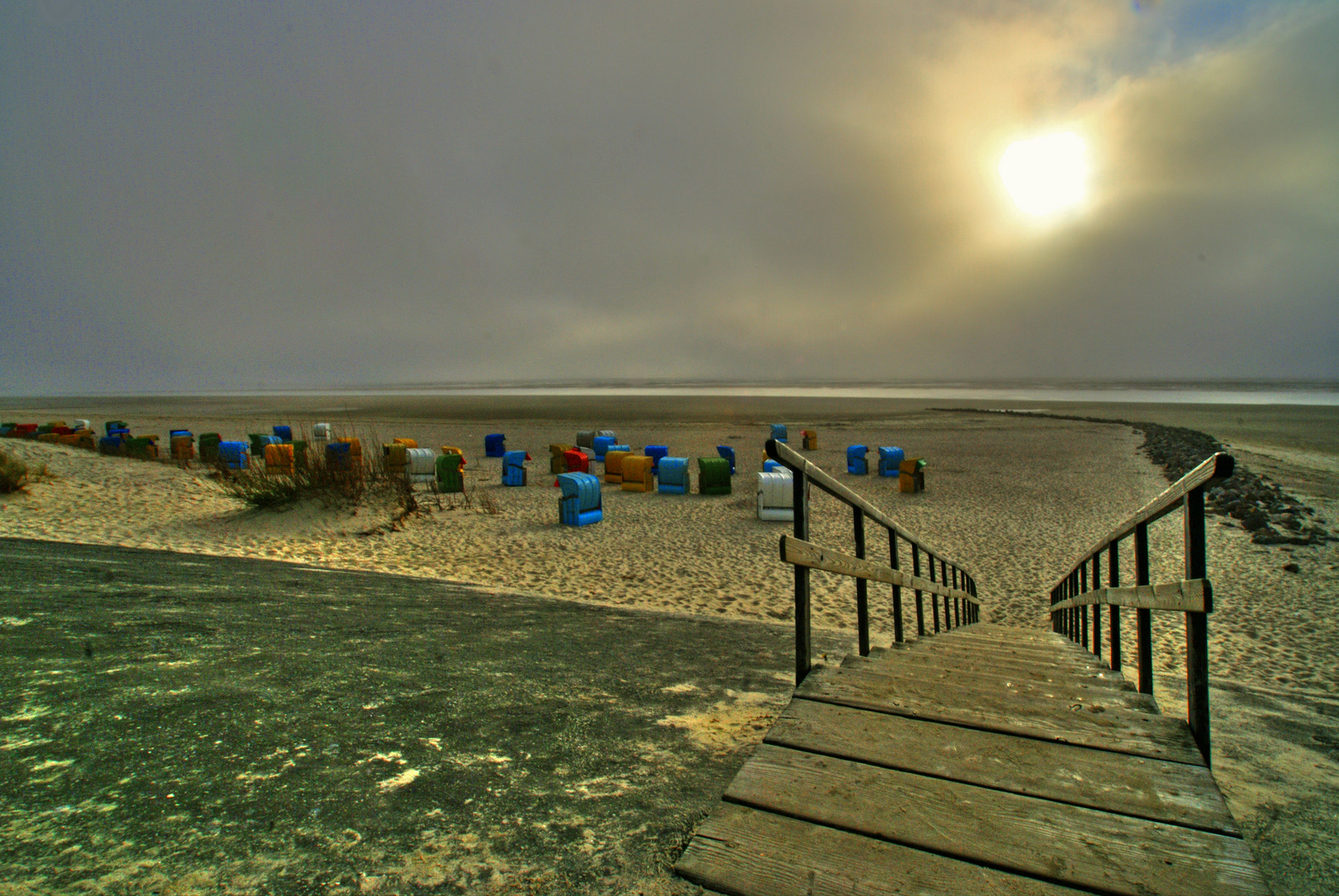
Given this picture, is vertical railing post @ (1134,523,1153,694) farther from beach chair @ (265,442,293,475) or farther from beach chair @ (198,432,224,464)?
beach chair @ (198,432,224,464)

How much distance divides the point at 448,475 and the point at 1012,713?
16074 mm

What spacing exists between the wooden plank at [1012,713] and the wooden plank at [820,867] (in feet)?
3.03

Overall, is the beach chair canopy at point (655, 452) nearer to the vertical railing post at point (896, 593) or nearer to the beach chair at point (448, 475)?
the beach chair at point (448, 475)

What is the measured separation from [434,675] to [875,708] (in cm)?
255

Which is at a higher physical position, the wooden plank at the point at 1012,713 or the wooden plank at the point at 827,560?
the wooden plank at the point at 827,560

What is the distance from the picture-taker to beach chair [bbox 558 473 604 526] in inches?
528

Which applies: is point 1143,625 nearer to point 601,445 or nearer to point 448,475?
point 448,475

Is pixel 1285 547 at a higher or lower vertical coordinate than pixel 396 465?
lower

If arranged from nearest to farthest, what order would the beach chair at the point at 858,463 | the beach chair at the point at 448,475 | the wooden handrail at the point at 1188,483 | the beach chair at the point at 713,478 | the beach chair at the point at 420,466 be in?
Result: the wooden handrail at the point at 1188,483 < the beach chair at the point at 448,475 < the beach chair at the point at 713,478 < the beach chair at the point at 420,466 < the beach chair at the point at 858,463

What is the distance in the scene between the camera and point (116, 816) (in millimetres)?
2195

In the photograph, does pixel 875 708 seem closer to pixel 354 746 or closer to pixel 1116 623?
pixel 354 746

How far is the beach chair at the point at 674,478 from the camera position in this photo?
1762 centimetres

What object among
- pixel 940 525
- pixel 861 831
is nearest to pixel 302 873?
pixel 861 831

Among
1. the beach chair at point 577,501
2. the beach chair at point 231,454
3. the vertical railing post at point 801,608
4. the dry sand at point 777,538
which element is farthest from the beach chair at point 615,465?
the vertical railing post at point 801,608
